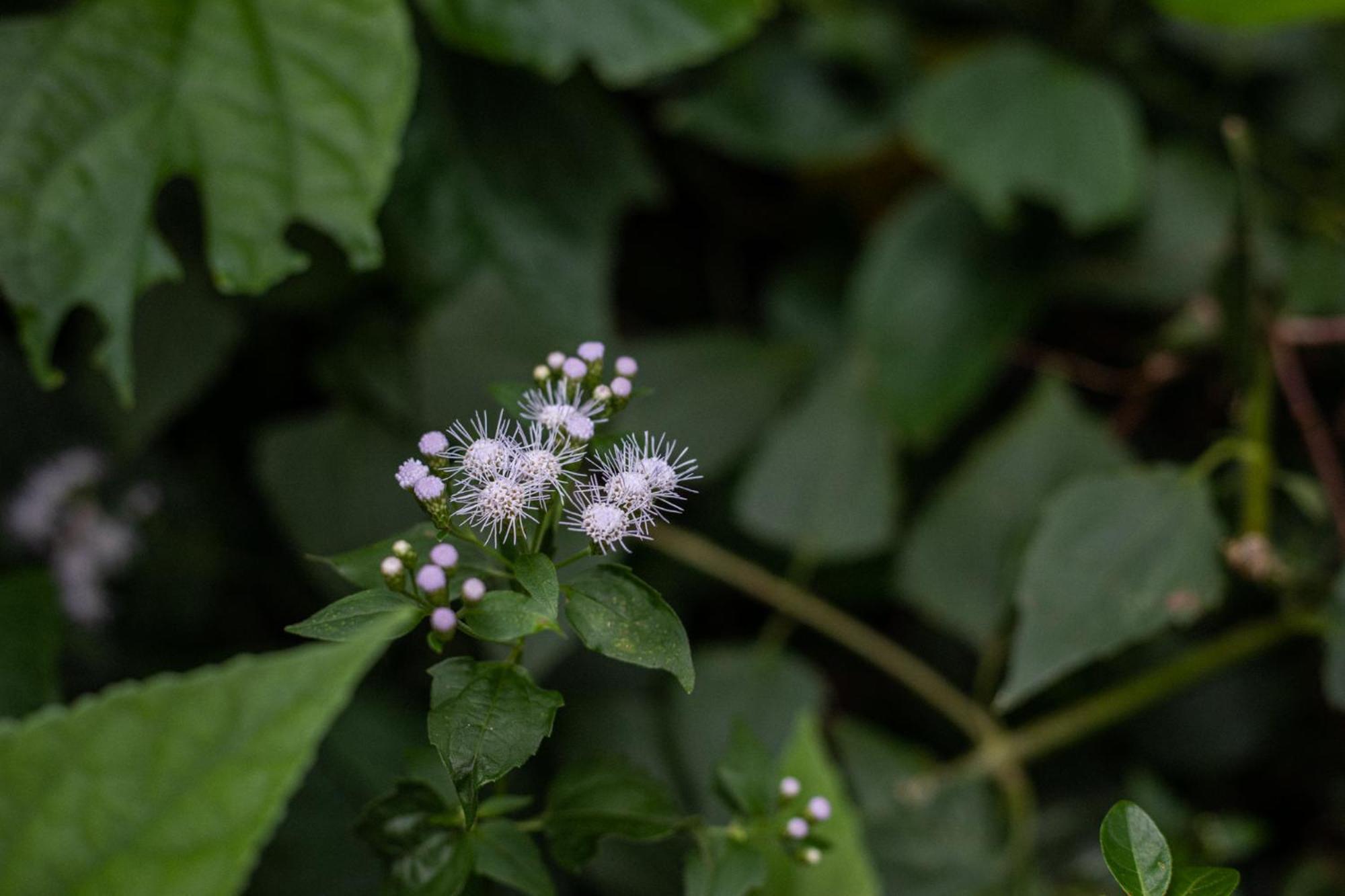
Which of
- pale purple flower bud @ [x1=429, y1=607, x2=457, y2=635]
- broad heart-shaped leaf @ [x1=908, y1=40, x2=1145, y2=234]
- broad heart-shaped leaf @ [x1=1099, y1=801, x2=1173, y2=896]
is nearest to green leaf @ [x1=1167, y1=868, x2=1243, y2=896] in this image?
broad heart-shaped leaf @ [x1=1099, y1=801, x2=1173, y2=896]

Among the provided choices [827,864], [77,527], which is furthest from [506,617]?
[77,527]

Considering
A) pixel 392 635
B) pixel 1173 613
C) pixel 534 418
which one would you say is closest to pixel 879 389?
pixel 1173 613

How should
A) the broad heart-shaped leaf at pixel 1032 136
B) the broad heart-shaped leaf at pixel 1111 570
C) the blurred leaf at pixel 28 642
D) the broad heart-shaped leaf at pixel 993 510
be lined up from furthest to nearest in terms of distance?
the broad heart-shaped leaf at pixel 1032 136 → the broad heart-shaped leaf at pixel 993 510 → the broad heart-shaped leaf at pixel 1111 570 → the blurred leaf at pixel 28 642

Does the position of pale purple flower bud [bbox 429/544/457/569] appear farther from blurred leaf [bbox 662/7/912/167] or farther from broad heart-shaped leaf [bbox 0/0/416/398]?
blurred leaf [bbox 662/7/912/167]

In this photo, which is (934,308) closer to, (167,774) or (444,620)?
(444,620)

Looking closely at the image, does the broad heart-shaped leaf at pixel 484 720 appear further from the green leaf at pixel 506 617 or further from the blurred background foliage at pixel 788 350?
the blurred background foliage at pixel 788 350

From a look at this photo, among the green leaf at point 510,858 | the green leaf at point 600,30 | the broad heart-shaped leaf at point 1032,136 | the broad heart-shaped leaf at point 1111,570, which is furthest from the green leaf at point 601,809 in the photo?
the broad heart-shaped leaf at point 1032,136
